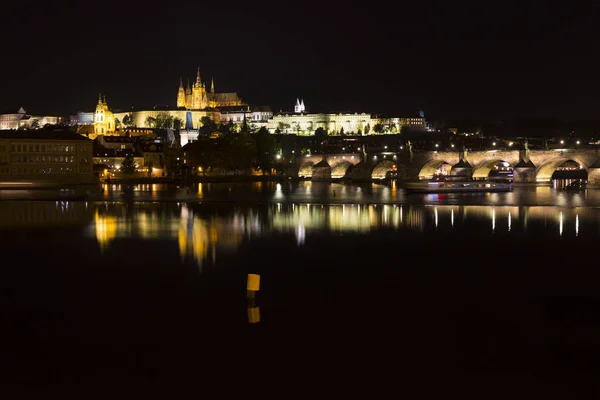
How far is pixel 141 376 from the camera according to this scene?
28.6 ft

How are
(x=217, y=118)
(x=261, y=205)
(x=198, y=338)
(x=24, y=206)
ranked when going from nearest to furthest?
(x=198, y=338) → (x=24, y=206) → (x=261, y=205) → (x=217, y=118)

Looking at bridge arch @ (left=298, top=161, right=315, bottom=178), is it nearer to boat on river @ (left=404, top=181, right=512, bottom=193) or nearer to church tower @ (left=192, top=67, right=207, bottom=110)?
boat on river @ (left=404, top=181, right=512, bottom=193)

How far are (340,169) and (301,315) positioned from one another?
71513 mm

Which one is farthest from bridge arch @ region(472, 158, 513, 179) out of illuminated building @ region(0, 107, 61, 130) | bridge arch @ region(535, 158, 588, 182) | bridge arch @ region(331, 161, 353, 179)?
illuminated building @ region(0, 107, 61, 130)

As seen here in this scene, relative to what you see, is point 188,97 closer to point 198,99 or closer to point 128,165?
point 198,99

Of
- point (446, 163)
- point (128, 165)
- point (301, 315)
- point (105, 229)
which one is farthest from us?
point (446, 163)

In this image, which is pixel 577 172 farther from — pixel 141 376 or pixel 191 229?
pixel 141 376

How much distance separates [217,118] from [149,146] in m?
72.4

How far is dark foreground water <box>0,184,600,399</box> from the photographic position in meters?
A: 8.61

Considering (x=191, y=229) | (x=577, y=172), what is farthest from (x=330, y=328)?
(x=577, y=172)

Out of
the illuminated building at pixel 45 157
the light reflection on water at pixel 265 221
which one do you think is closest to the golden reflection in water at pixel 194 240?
the light reflection on water at pixel 265 221

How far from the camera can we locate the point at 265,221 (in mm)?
26469

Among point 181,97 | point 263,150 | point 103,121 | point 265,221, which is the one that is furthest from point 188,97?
point 265,221

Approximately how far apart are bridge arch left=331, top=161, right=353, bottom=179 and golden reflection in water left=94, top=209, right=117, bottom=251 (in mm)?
54311
